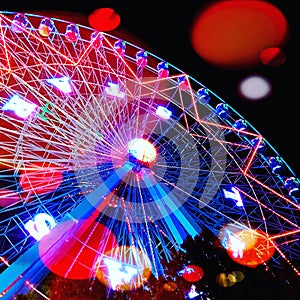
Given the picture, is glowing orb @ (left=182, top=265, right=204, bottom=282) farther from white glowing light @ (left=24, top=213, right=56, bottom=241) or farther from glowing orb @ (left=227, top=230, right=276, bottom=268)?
white glowing light @ (left=24, top=213, right=56, bottom=241)

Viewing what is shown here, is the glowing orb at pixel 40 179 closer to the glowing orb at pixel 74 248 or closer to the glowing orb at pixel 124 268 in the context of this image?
the glowing orb at pixel 74 248

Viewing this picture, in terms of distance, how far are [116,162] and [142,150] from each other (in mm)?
827

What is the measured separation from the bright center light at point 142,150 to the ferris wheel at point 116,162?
0.13 ft

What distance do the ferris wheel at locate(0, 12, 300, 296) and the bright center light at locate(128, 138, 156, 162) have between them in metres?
0.04

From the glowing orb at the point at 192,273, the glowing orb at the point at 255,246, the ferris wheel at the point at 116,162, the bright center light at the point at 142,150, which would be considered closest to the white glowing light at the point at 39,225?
the ferris wheel at the point at 116,162

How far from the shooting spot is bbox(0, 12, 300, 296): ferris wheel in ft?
34.1

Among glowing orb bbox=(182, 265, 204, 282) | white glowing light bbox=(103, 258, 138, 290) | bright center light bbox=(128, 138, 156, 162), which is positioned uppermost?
bright center light bbox=(128, 138, 156, 162)

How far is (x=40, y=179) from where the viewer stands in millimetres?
11523

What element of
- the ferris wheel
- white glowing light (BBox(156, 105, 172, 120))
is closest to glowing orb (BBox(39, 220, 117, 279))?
the ferris wheel

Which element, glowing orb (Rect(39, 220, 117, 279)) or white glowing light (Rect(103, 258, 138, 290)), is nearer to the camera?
glowing orb (Rect(39, 220, 117, 279))

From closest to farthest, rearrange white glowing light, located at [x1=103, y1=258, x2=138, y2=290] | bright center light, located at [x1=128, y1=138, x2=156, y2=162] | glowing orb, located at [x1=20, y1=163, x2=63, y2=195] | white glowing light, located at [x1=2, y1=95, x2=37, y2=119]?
white glowing light, located at [x1=103, y1=258, x2=138, y2=290], glowing orb, located at [x1=20, y1=163, x2=63, y2=195], white glowing light, located at [x1=2, y1=95, x2=37, y2=119], bright center light, located at [x1=128, y1=138, x2=156, y2=162]

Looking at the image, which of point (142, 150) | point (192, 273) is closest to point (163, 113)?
point (142, 150)

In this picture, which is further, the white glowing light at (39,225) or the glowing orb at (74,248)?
the white glowing light at (39,225)

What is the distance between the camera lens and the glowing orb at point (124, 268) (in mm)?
9859
